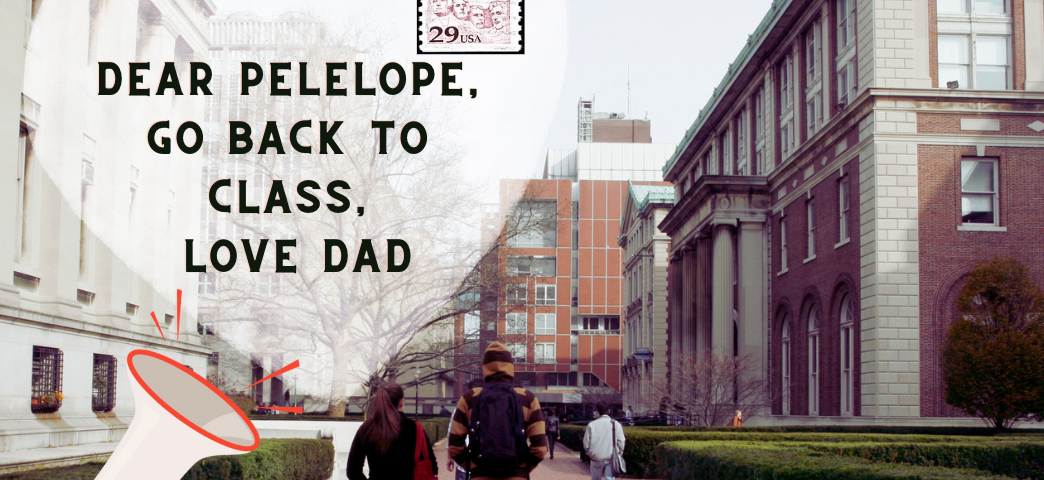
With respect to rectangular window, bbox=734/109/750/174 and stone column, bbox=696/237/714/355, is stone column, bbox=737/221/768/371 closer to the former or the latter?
stone column, bbox=696/237/714/355

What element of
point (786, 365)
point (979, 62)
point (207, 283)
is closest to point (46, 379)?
point (207, 283)

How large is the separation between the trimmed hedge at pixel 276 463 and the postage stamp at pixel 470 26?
635cm

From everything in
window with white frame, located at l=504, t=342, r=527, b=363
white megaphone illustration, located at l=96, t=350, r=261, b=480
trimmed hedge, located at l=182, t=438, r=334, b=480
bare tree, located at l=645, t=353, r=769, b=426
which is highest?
white megaphone illustration, located at l=96, t=350, r=261, b=480

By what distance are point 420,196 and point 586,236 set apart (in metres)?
87.6

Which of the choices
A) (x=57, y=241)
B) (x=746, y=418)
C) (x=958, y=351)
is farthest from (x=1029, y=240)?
(x=57, y=241)

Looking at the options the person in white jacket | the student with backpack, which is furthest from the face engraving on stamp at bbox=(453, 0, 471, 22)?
the person in white jacket

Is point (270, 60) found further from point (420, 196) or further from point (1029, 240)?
point (1029, 240)

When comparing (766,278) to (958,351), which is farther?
(766,278)

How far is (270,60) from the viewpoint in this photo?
16.5 feet

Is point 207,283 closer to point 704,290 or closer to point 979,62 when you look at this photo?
point 979,62

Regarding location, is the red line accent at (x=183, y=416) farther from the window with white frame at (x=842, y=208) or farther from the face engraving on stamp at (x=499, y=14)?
the window with white frame at (x=842, y=208)

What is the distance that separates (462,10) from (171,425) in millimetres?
1697

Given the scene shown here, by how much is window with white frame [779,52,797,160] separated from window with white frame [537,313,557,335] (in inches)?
2045

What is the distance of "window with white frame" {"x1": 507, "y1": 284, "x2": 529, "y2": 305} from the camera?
20219 millimetres
